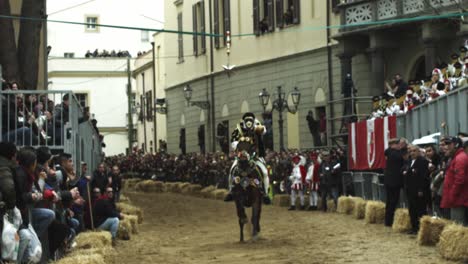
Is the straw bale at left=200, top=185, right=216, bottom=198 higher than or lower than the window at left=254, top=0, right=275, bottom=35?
lower

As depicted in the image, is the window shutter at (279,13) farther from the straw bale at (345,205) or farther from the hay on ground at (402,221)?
the hay on ground at (402,221)

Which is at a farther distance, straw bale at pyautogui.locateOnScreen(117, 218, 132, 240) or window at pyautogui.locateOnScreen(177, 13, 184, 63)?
window at pyautogui.locateOnScreen(177, 13, 184, 63)

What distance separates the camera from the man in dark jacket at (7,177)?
1345 cm

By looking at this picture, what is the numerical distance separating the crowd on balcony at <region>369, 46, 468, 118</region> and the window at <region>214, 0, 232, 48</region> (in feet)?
79.6

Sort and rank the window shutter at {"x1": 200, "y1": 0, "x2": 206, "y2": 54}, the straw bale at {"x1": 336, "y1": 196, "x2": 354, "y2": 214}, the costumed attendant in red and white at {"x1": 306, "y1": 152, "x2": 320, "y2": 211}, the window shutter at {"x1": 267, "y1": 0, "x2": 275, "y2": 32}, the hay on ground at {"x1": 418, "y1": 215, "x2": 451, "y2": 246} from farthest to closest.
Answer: the window shutter at {"x1": 200, "y1": 0, "x2": 206, "y2": 54}, the window shutter at {"x1": 267, "y1": 0, "x2": 275, "y2": 32}, the costumed attendant in red and white at {"x1": 306, "y1": 152, "x2": 320, "y2": 211}, the straw bale at {"x1": 336, "y1": 196, "x2": 354, "y2": 214}, the hay on ground at {"x1": 418, "y1": 215, "x2": 451, "y2": 246}

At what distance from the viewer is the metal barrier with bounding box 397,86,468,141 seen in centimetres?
2106

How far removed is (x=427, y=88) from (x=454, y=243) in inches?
480

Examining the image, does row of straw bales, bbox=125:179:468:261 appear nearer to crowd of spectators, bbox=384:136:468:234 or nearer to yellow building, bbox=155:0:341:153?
crowd of spectators, bbox=384:136:468:234

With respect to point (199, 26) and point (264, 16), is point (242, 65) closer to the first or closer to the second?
point (264, 16)

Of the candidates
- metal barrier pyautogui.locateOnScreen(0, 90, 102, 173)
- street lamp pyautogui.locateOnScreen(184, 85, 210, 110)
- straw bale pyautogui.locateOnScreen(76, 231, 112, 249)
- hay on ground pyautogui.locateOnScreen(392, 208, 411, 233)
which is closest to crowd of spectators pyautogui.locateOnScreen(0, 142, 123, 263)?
straw bale pyautogui.locateOnScreen(76, 231, 112, 249)

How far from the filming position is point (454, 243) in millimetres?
17484

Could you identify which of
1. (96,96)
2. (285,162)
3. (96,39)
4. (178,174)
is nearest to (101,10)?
(96,39)

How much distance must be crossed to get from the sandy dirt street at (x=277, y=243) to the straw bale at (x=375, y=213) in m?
0.36

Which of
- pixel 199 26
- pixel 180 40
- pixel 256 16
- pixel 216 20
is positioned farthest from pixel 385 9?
pixel 180 40
